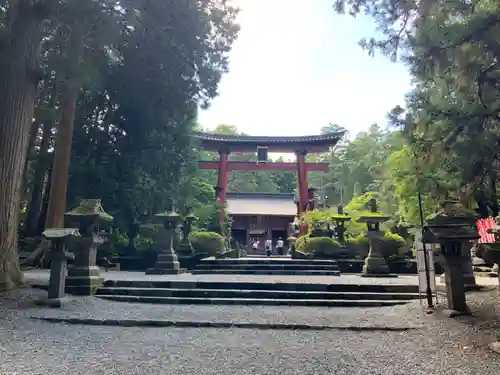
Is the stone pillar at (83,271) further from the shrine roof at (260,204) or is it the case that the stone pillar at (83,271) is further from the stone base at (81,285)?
the shrine roof at (260,204)

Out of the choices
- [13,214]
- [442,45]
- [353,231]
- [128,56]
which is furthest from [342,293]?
[128,56]

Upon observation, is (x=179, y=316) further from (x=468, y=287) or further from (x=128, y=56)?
(x=128, y=56)

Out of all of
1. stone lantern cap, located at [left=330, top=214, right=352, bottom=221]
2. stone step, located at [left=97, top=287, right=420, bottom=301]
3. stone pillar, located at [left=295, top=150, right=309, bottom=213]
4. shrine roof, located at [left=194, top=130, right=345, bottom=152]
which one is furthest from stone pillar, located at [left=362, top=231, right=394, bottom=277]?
shrine roof, located at [left=194, top=130, right=345, bottom=152]

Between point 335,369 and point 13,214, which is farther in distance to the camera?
point 13,214

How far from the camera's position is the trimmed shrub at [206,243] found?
1428 centimetres

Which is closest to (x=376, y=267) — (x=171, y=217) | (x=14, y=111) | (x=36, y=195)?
(x=171, y=217)

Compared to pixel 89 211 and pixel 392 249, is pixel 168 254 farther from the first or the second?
pixel 392 249

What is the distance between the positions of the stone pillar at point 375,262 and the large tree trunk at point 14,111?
877 cm

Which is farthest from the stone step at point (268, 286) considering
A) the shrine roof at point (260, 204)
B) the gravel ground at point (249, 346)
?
the shrine roof at point (260, 204)

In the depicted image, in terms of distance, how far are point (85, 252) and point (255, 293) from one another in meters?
3.50

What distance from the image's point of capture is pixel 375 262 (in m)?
11.4

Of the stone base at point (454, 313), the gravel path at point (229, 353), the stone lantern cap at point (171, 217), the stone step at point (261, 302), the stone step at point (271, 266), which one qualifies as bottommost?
the gravel path at point (229, 353)

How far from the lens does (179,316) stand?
5.91 metres

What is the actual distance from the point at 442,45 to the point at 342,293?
4.60m
